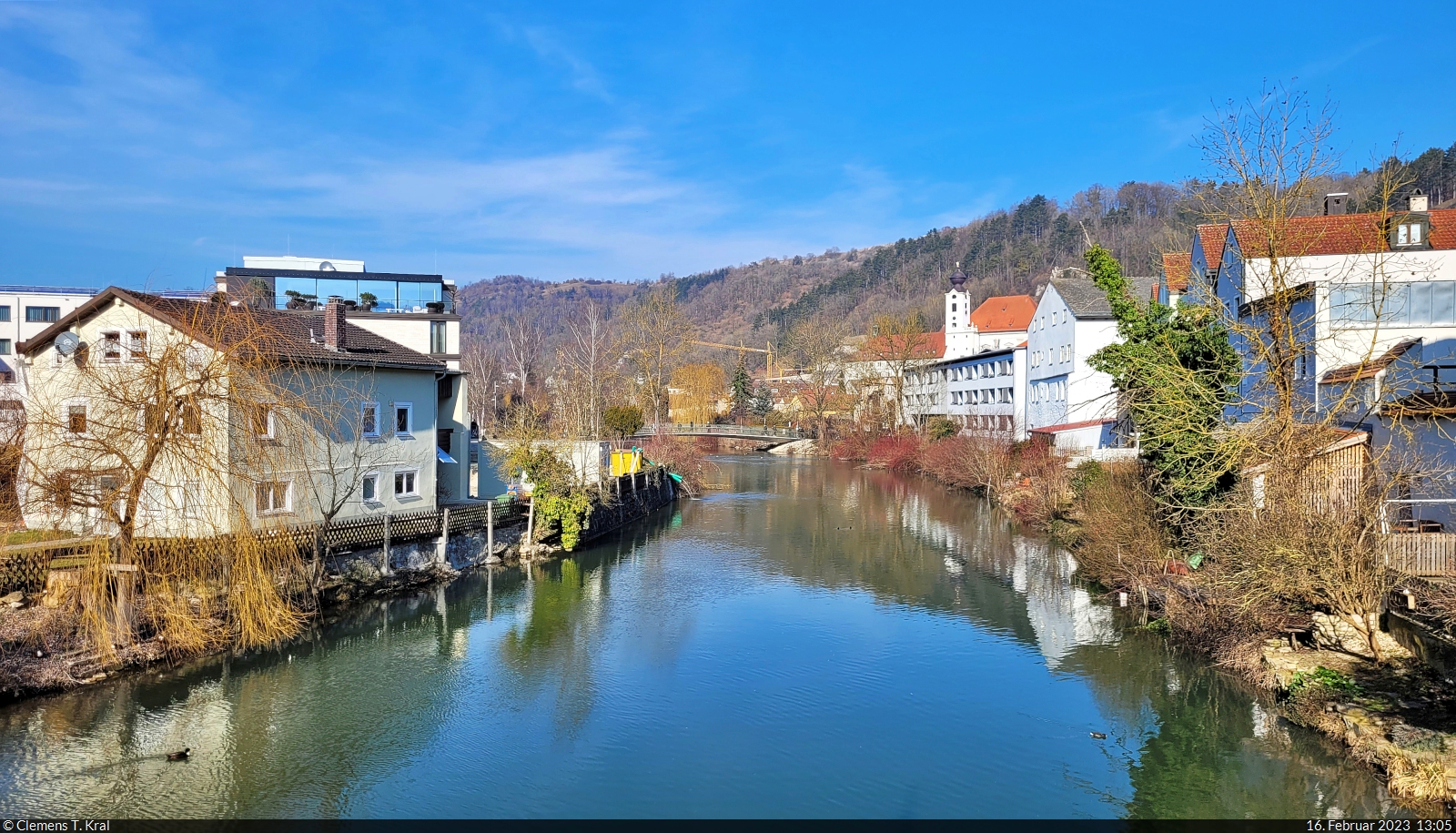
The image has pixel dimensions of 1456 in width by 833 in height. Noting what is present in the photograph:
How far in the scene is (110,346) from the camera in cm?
2092

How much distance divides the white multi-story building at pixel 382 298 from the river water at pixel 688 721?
12.8m

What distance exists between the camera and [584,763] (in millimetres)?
13758

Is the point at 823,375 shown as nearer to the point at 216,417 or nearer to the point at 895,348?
the point at 895,348

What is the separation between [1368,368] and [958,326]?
77001mm

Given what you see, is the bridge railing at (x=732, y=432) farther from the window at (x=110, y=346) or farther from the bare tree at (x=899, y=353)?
the window at (x=110, y=346)

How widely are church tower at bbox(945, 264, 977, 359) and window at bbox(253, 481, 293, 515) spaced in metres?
74.6

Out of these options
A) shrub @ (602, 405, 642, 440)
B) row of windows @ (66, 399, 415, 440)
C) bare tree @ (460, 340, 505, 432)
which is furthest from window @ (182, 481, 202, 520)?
bare tree @ (460, 340, 505, 432)

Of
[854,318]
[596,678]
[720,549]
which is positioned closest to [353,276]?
[720,549]

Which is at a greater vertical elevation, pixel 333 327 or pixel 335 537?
pixel 333 327

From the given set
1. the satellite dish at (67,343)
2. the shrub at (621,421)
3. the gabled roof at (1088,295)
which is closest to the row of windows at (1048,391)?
the gabled roof at (1088,295)

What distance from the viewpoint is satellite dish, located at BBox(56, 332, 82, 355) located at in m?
21.6

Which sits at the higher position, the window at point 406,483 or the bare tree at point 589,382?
the bare tree at point 589,382

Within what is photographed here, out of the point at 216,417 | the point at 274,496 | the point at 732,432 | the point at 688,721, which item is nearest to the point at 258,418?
the point at 216,417

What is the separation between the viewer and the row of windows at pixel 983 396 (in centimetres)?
5812
